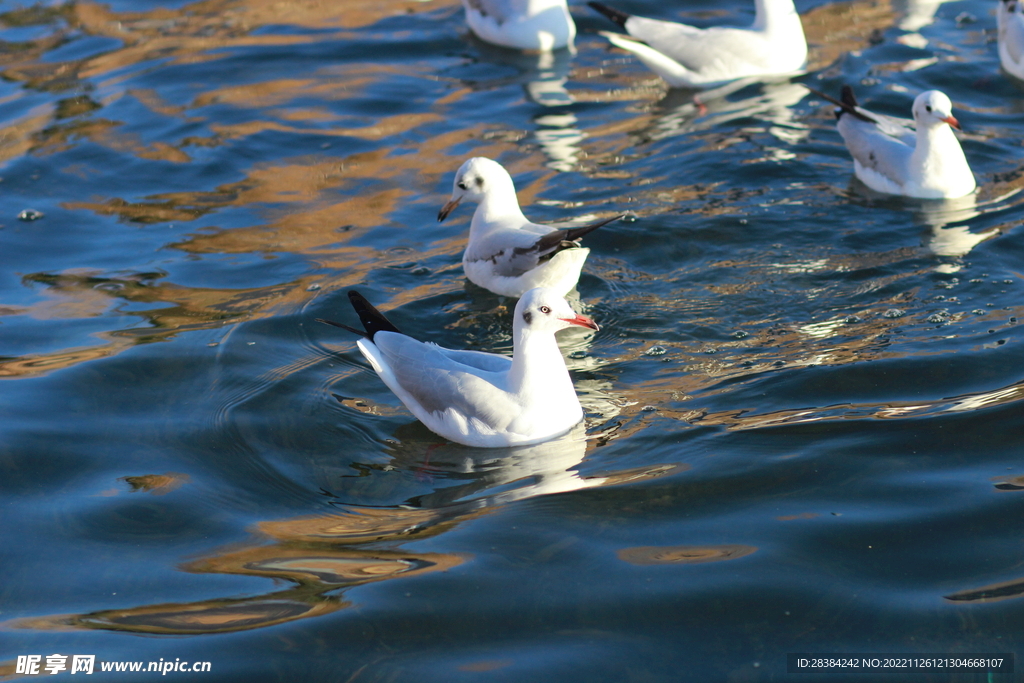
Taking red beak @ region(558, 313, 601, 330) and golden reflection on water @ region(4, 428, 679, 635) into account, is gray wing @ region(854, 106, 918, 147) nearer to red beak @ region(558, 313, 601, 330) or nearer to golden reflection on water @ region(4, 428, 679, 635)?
red beak @ region(558, 313, 601, 330)

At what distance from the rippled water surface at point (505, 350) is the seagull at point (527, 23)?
597 mm

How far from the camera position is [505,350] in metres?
7.20

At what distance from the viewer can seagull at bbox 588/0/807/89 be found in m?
11.4

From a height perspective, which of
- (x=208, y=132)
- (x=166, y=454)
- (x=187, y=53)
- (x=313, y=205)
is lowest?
(x=166, y=454)

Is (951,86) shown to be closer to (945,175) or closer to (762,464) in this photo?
(945,175)

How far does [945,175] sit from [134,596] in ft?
23.0

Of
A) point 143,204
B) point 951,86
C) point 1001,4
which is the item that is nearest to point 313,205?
point 143,204

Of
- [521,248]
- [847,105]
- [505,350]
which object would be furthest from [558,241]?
[847,105]

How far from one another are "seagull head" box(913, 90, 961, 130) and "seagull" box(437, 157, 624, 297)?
280 cm

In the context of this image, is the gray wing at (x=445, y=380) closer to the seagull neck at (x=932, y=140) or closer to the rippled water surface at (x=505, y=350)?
the rippled water surface at (x=505, y=350)

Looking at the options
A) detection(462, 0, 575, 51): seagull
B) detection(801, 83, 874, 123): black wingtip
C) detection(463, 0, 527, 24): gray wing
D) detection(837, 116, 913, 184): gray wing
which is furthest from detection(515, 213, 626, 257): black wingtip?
detection(463, 0, 527, 24): gray wing

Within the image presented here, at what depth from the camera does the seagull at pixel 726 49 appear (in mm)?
11398

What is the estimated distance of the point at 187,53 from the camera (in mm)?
12906

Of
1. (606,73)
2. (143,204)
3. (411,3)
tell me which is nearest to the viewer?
(143,204)
